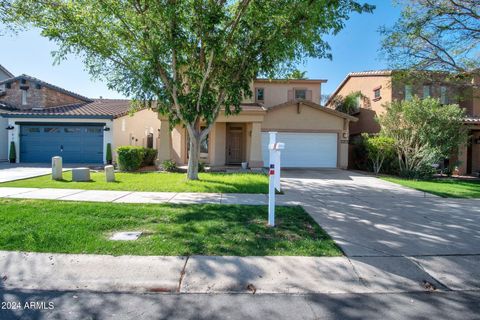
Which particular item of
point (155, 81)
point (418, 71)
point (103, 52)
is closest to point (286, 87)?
point (418, 71)

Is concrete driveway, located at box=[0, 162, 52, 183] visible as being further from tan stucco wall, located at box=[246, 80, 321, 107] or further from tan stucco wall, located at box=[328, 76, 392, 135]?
tan stucco wall, located at box=[328, 76, 392, 135]

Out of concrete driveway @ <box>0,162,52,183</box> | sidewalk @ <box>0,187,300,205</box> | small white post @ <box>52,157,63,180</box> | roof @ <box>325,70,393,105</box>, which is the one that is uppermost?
roof @ <box>325,70,393,105</box>

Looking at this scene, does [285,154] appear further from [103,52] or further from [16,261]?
[16,261]

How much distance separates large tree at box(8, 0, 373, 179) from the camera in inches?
323

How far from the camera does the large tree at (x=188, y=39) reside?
8211 mm

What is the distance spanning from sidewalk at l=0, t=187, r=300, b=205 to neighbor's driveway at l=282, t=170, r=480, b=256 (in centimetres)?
131

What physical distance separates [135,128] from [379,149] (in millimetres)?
16487

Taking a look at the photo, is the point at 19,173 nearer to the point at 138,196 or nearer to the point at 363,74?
the point at 138,196

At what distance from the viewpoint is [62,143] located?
17.1 m

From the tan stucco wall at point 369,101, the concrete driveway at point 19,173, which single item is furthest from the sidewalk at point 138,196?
the tan stucco wall at point 369,101

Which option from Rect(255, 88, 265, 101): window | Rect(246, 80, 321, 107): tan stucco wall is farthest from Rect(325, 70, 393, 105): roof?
Rect(255, 88, 265, 101): window

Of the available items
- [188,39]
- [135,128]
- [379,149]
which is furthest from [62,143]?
[379,149]

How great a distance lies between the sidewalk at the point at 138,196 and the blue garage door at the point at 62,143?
875 cm

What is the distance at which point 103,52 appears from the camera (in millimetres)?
9328
